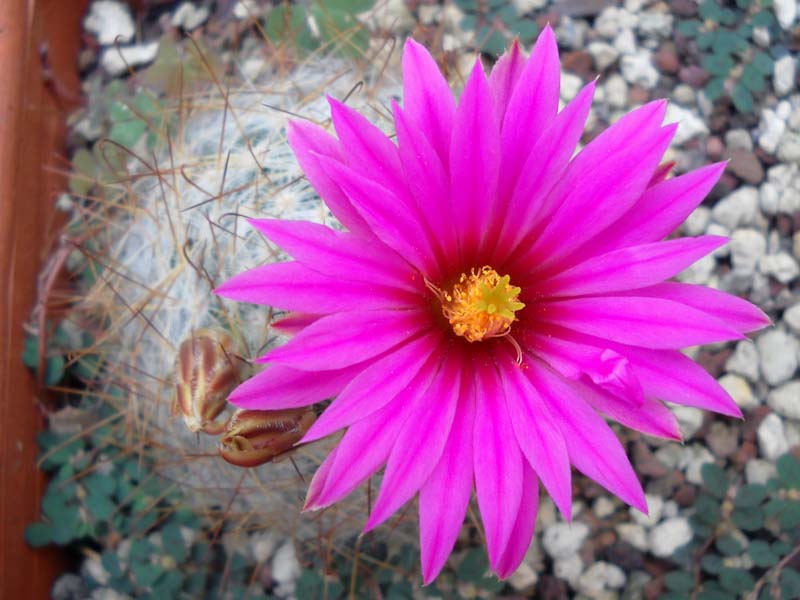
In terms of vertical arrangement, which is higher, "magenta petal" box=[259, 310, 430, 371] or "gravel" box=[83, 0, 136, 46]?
"gravel" box=[83, 0, 136, 46]

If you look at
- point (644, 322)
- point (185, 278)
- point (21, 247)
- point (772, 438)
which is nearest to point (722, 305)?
point (644, 322)

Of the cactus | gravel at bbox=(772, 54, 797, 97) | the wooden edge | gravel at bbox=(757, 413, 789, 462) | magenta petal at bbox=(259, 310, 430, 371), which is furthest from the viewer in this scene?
gravel at bbox=(772, 54, 797, 97)

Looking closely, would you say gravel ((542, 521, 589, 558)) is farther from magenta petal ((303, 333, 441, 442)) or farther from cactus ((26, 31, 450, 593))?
magenta petal ((303, 333, 441, 442))

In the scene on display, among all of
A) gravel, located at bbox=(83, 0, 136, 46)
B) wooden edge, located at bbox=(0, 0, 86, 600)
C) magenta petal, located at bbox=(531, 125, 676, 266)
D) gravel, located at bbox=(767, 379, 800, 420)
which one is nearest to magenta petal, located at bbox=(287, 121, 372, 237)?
magenta petal, located at bbox=(531, 125, 676, 266)

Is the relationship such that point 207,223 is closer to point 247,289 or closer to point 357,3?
point 247,289

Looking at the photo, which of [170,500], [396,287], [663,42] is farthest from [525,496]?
[663,42]

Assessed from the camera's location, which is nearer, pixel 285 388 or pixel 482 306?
pixel 285 388

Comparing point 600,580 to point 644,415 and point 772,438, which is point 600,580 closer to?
point 772,438

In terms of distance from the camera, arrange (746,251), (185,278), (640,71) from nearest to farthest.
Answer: (185,278) → (746,251) → (640,71)
